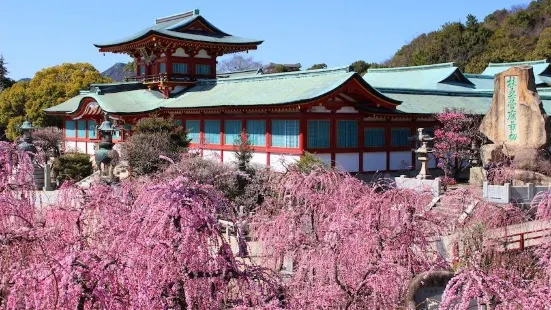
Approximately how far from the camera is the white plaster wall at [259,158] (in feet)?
72.6

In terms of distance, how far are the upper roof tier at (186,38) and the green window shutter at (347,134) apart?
10.7 m

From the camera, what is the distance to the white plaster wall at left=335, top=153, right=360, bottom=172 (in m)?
21.3

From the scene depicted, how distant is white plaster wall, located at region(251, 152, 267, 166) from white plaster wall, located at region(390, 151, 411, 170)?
16.2 feet

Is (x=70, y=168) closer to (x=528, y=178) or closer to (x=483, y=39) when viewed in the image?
(x=528, y=178)

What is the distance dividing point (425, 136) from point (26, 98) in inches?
1189

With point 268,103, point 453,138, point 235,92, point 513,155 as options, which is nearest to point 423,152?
point 453,138

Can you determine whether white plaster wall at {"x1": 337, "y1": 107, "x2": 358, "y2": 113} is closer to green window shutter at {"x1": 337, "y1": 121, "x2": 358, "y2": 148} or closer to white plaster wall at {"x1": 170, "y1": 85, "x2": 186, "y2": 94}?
green window shutter at {"x1": 337, "y1": 121, "x2": 358, "y2": 148}

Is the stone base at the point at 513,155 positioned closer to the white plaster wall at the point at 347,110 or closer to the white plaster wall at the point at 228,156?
the white plaster wall at the point at 347,110

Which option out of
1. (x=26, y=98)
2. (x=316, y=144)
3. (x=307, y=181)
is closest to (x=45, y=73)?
(x=26, y=98)

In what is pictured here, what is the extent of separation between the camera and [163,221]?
4.88m

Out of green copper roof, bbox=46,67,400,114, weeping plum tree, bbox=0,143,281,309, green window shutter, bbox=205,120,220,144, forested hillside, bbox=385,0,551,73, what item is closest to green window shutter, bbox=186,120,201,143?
green window shutter, bbox=205,120,220,144

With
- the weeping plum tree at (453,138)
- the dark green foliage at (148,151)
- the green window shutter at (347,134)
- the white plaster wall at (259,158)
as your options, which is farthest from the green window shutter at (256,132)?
the weeping plum tree at (453,138)

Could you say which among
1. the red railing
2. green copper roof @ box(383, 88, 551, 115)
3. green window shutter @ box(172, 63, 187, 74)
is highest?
green window shutter @ box(172, 63, 187, 74)

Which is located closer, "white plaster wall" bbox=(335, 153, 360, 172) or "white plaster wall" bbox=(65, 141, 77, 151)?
"white plaster wall" bbox=(335, 153, 360, 172)
